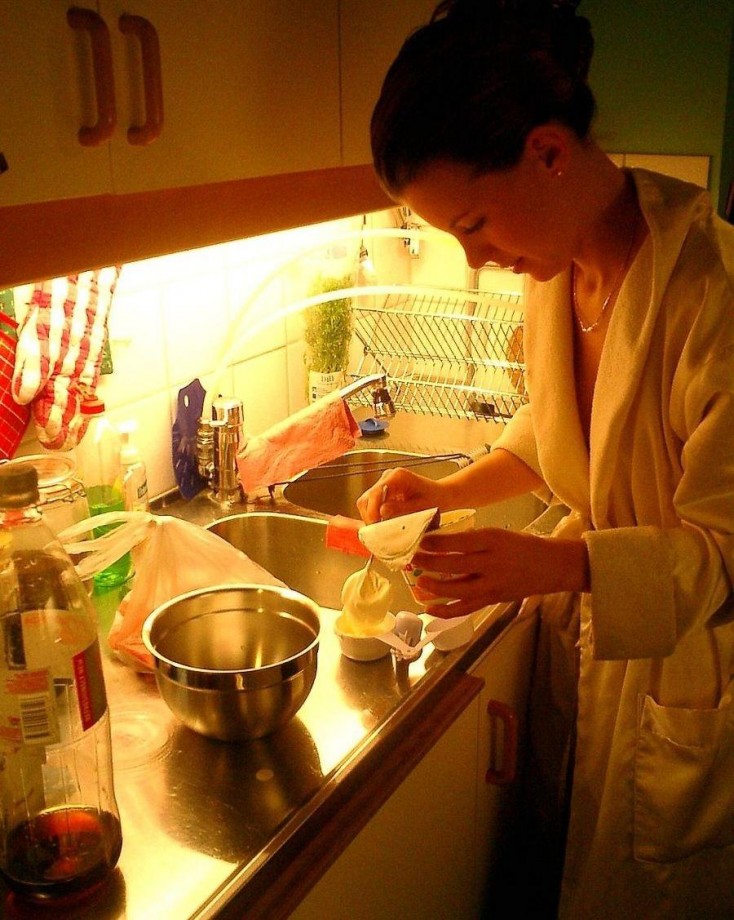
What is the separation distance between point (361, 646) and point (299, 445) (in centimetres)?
55

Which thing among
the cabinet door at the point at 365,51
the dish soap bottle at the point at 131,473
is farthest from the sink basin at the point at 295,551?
the cabinet door at the point at 365,51

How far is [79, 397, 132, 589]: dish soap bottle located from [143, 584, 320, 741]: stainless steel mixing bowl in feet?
0.89

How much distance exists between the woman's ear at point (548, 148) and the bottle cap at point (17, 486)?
57 centimetres

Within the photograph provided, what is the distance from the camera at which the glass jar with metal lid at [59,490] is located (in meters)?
1.27

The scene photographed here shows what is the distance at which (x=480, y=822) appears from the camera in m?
1.48

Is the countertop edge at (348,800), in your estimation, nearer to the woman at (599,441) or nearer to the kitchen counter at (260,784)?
the kitchen counter at (260,784)

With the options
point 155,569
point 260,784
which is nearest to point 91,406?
point 155,569

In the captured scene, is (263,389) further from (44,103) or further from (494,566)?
(44,103)

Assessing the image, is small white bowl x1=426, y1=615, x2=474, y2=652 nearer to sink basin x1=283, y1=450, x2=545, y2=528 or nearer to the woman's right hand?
the woman's right hand

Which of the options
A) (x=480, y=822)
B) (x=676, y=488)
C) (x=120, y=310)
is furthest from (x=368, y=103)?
(x=480, y=822)

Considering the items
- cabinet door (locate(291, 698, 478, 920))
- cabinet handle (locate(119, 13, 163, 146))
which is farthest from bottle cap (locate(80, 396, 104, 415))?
cabinet door (locate(291, 698, 478, 920))

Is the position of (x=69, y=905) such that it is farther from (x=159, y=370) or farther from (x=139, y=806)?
(x=159, y=370)

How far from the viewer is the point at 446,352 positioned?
2.24m

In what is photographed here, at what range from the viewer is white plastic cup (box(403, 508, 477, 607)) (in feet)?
3.64
